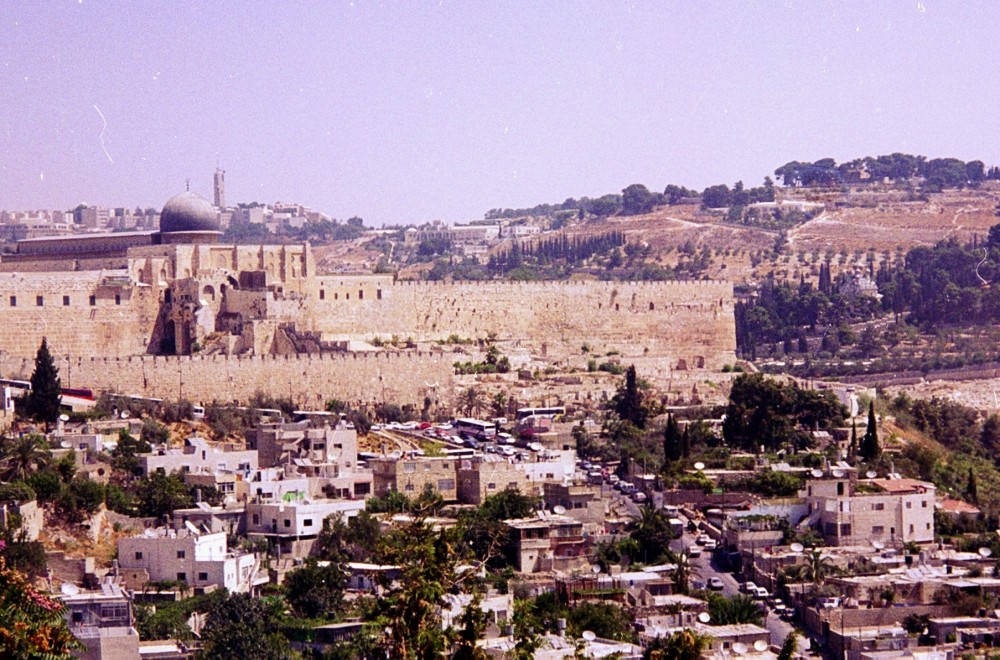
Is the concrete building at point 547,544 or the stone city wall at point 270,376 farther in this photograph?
the stone city wall at point 270,376

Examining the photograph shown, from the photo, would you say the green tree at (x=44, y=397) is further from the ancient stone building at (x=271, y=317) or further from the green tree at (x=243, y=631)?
the green tree at (x=243, y=631)

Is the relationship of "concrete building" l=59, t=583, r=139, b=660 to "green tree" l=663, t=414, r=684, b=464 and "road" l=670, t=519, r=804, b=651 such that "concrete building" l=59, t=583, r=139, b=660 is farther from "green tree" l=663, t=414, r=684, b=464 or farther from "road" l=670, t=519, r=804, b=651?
"green tree" l=663, t=414, r=684, b=464

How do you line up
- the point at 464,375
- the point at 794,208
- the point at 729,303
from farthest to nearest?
the point at 794,208 → the point at 729,303 → the point at 464,375

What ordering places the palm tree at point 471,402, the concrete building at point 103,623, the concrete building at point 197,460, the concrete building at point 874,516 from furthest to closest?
the palm tree at point 471,402
the concrete building at point 197,460
the concrete building at point 874,516
the concrete building at point 103,623

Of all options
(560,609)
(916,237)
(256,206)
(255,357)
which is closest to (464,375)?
(255,357)

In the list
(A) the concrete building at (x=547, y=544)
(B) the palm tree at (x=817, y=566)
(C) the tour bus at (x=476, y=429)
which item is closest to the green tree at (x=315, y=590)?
(A) the concrete building at (x=547, y=544)

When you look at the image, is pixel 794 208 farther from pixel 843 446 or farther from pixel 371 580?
pixel 371 580
